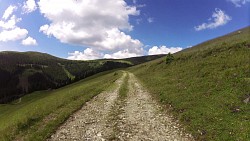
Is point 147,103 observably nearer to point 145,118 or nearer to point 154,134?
point 145,118

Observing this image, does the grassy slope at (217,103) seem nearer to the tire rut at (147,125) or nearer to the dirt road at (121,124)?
the tire rut at (147,125)

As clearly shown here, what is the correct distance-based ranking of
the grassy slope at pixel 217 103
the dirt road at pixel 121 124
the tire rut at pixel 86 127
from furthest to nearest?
the tire rut at pixel 86 127, the dirt road at pixel 121 124, the grassy slope at pixel 217 103

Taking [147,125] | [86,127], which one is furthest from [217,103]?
[86,127]

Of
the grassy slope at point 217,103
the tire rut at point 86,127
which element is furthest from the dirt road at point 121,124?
the grassy slope at point 217,103

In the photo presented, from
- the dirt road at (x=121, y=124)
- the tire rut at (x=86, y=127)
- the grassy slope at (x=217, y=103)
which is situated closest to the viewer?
the grassy slope at (x=217, y=103)

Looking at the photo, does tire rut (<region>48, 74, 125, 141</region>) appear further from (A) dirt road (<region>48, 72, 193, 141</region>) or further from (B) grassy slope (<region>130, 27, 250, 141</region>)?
(B) grassy slope (<region>130, 27, 250, 141</region>)

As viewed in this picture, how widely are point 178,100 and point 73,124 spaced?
36.0ft

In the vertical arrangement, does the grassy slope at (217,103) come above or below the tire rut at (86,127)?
above

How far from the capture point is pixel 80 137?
16.2 m

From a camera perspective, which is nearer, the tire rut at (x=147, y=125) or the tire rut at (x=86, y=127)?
the tire rut at (x=147, y=125)

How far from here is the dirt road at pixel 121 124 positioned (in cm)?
1608

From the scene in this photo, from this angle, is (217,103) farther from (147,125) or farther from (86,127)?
(86,127)

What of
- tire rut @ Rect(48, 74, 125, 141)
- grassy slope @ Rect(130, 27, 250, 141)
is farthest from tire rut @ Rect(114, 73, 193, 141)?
tire rut @ Rect(48, 74, 125, 141)

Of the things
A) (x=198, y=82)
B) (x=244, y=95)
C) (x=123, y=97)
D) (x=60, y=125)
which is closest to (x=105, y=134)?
(x=60, y=125)
